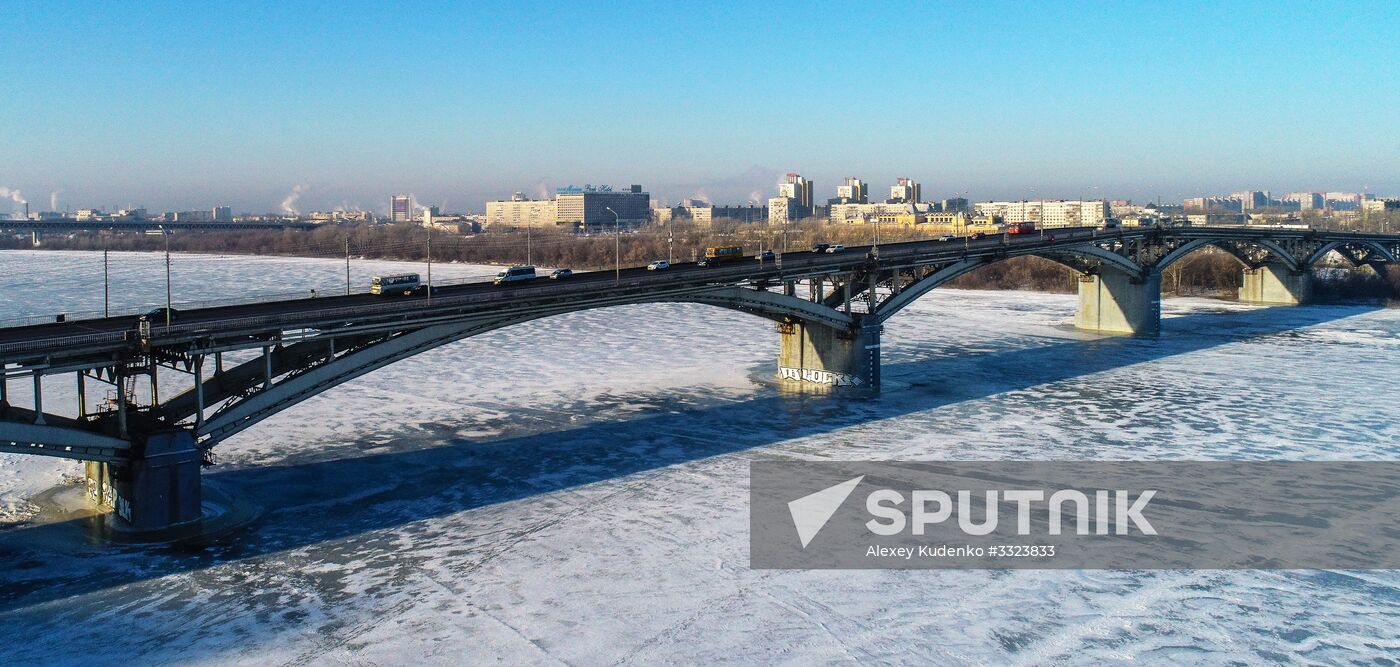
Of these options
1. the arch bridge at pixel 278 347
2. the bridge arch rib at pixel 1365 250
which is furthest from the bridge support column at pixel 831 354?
the bridge arch rib at pixel 1365 250

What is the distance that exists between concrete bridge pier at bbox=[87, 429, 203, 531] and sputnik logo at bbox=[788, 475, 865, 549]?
1349cm

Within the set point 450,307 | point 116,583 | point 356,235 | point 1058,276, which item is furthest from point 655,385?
point 356,235

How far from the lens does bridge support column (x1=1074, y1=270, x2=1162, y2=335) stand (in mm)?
64812

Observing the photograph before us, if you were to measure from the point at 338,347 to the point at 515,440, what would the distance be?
6.46 m

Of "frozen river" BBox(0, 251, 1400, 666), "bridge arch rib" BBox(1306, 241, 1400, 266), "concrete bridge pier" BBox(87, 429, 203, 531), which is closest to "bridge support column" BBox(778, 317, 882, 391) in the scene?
"frozen river" BBox(0, 251, 1400, 666)

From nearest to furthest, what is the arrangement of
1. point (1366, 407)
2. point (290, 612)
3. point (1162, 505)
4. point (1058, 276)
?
point (290, 612)
point (1162, 505)
point (1366, 407)
point (1058, 276)

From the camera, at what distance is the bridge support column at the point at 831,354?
4359 cm

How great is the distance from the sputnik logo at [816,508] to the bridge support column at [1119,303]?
43740mm

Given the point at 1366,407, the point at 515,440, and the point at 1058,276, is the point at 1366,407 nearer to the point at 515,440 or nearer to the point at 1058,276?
the point at 515,440

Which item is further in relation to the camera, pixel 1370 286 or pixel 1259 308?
pixel 1370 286

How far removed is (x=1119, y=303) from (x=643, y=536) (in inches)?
2005

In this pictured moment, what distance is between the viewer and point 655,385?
140 ft

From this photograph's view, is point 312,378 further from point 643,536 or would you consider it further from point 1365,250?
point 1365,250

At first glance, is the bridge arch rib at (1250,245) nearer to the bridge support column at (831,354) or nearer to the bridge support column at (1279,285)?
the bridge support column at (1279,285)
